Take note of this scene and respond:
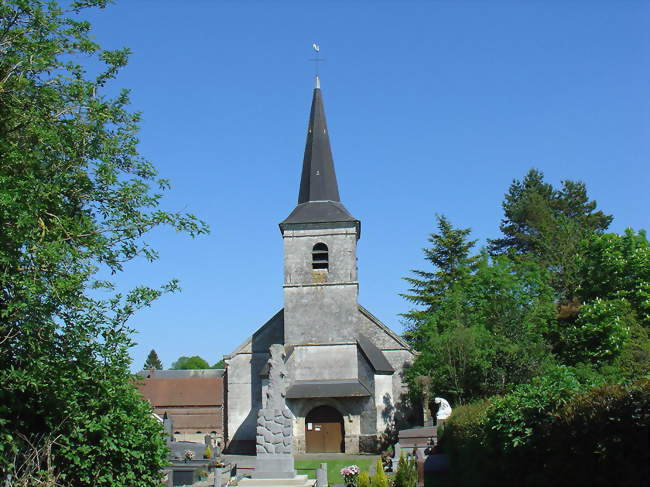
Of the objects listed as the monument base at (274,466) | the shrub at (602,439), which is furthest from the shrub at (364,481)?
the shrub at (602,439)

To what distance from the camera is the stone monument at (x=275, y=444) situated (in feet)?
54.3

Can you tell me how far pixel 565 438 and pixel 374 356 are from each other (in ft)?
73.0

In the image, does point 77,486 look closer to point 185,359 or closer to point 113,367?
point 113,367

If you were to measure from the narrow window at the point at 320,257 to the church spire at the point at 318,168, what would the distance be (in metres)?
2.43

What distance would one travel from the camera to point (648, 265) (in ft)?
92.0

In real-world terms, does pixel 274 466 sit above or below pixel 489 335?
below

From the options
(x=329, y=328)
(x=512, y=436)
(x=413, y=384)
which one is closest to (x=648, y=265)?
(x=413, y=384)

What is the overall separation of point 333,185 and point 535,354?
12.4 meters

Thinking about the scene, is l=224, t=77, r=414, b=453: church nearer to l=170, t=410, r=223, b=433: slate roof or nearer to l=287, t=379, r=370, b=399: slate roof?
l=287, t=379, r=370, b=399: slate roof

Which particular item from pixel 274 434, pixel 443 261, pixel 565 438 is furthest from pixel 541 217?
pixel 565 438

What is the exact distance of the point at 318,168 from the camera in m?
31.2

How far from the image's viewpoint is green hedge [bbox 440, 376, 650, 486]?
6.19 meters

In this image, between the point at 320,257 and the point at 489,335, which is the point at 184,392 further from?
the point at 489,335

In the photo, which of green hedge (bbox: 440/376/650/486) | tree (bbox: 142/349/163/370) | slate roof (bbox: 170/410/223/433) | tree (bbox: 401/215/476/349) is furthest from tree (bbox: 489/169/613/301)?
tree (bbox: 142/349/163/370)
